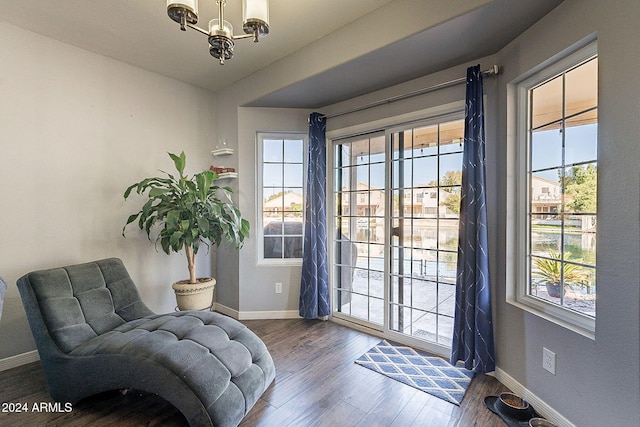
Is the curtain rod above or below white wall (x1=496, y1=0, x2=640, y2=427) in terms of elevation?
above

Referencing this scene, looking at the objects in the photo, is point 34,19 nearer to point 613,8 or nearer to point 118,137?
point 118,137

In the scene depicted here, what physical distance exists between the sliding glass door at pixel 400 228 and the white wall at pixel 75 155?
1.95m

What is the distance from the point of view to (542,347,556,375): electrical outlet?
5.74ft

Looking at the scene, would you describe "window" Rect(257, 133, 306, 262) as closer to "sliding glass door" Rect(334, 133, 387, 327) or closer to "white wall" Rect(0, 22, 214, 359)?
"sliding glass door" Rect(334, 133, 387, 327)

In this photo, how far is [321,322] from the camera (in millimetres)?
3273

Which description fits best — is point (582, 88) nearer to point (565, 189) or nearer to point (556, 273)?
point (565, 189)

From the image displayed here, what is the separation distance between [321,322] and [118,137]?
2.90 metres

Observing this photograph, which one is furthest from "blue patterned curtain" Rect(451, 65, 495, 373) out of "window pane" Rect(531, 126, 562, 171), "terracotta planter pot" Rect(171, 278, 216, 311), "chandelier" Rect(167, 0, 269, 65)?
"terracotta planter pot" Rect(171, 278, 216, 311)

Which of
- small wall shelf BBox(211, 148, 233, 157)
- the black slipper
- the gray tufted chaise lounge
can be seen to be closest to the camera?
the gray tufted chaise lounge

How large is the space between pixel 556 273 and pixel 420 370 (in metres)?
1.21

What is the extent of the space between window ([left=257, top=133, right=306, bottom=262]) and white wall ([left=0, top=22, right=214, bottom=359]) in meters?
0.97

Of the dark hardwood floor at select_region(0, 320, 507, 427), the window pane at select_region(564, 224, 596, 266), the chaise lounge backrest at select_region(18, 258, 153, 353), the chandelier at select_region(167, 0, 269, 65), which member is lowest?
the dark hardwood floor at select_region(0, 320, 507, 427)

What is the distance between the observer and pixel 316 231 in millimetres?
3174

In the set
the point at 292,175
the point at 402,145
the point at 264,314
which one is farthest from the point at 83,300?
the point at 402,145
